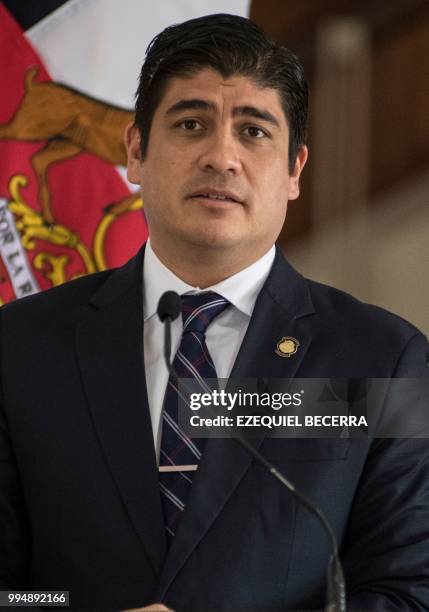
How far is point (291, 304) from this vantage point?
243 centimetres

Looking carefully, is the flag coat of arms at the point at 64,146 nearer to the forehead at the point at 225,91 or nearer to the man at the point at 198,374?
the man at the point at 198,374

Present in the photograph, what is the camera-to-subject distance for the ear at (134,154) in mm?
2637

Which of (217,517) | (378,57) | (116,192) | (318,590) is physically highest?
(378,57)

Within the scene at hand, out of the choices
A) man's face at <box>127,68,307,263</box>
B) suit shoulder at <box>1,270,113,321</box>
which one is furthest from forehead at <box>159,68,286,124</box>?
suit shoulder at <box>1,270,113,321</box>

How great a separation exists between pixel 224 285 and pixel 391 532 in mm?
614

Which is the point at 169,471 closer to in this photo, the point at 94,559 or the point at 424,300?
the point at 94,559

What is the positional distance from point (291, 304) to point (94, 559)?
0.62m

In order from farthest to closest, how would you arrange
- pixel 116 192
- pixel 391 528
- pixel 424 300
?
1. pixel 424 300
2. pixel 116 192
3. pixel 391 528

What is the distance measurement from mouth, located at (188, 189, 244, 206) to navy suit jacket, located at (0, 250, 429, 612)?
0.61ft

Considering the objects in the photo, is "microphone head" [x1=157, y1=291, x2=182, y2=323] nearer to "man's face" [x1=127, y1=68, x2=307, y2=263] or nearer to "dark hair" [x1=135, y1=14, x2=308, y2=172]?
"man's face" [x1=127, y1=68, x2=307, y2=263]

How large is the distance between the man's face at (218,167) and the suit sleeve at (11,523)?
0.53 meters

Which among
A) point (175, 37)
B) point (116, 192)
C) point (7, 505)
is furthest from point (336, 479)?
point (116, 192)

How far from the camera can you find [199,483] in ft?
7.20

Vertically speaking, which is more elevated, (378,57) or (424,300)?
(378,57)
